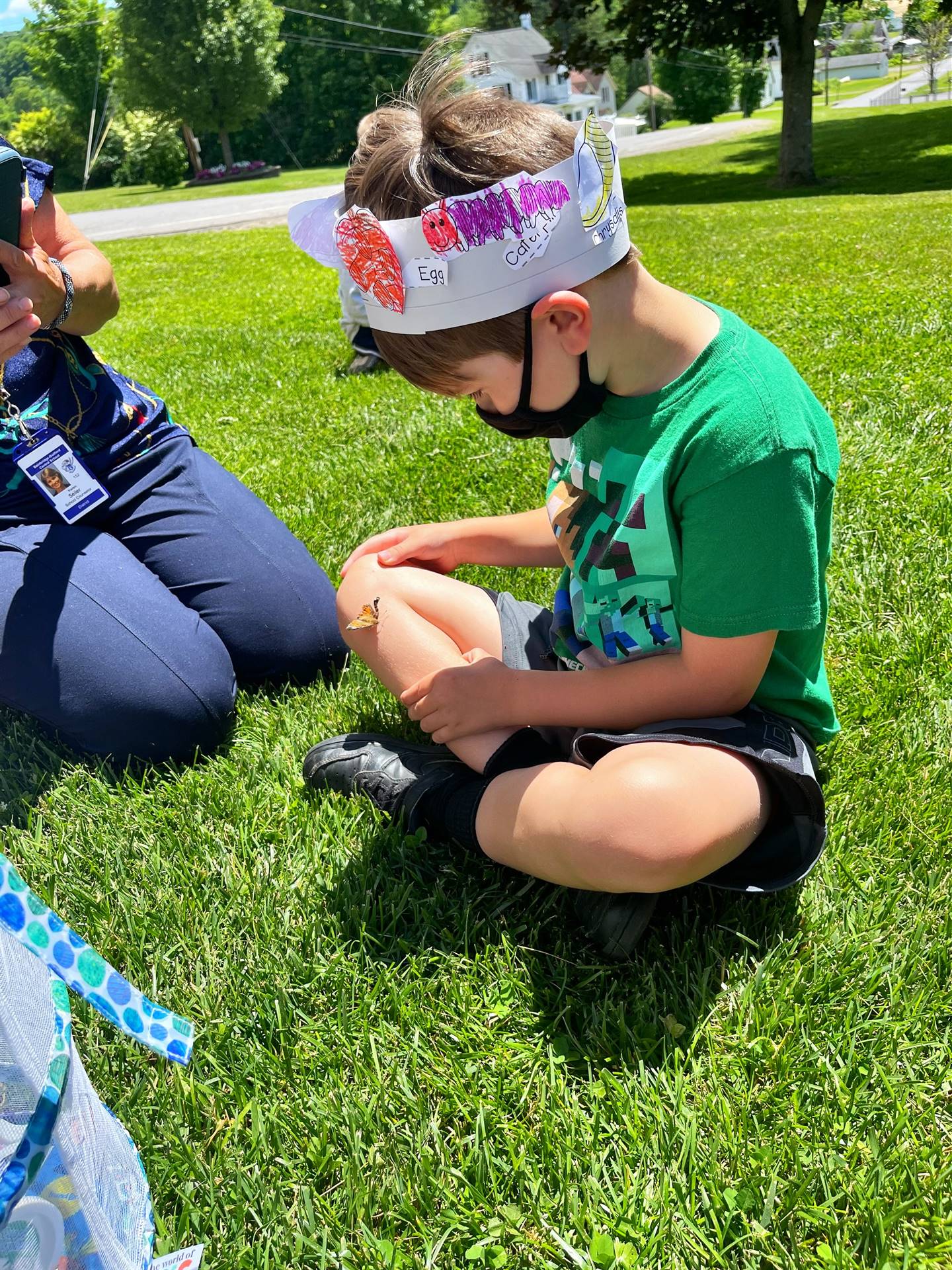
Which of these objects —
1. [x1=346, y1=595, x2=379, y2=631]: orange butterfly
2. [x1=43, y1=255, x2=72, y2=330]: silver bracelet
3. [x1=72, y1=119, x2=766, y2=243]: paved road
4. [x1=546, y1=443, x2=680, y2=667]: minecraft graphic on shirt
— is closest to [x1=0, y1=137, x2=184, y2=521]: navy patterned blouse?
[x1=43, y1=255, x2=72, y2=330]: silver bracelet

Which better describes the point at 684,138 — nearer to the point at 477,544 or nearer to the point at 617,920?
the point at 477,544

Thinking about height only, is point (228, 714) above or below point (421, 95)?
below

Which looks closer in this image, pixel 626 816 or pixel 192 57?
pixel 626 816

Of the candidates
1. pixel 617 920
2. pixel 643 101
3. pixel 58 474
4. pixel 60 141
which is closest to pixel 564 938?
pixel 617 920

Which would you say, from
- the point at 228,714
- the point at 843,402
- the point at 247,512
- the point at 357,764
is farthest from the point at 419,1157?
the point at 843,402

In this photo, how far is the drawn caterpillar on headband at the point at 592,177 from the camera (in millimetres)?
1548

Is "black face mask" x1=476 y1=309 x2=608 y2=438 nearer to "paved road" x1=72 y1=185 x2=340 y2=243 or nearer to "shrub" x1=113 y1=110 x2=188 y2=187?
"paved road" x1=72 y1=185 x2=340 y2=243

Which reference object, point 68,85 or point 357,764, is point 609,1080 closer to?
point 357,764

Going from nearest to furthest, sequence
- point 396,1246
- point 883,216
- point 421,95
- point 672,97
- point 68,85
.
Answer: point 396,1246 → point 421,95 → point 883,216 → point 68,85 → point 672,97

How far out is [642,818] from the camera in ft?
5.04

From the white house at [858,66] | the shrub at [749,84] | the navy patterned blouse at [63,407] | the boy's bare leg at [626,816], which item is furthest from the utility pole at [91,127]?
the white house at [858,66]

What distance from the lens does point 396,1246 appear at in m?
1.33

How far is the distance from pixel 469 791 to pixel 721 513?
2.40 feet

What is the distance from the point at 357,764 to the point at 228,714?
505 mm
